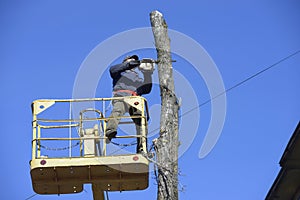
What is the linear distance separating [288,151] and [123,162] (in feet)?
15.0

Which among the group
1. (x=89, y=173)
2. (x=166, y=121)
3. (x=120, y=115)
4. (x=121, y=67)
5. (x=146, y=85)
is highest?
(x=121, y=67)

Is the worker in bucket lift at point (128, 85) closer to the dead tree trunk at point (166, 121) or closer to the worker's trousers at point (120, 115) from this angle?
the worker's trousers at point (120, 115)

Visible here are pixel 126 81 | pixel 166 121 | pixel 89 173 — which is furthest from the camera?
pixel 126 81

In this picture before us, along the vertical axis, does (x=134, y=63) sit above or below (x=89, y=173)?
above

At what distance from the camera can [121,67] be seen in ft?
40.0

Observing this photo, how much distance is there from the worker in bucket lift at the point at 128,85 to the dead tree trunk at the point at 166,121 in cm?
58

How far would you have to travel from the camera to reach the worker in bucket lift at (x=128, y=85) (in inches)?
468

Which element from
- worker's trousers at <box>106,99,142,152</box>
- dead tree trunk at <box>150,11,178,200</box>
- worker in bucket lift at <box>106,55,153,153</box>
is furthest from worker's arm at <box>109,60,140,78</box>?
dead tree trunk at <box>150,11,178,200</box>

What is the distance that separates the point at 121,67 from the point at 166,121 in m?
1.81

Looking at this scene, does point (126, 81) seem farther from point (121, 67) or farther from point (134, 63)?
point (134, 63)

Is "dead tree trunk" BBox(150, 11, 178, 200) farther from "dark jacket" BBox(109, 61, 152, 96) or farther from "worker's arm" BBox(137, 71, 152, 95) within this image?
"dark jacket" BBox(109, 61, 152, 96)

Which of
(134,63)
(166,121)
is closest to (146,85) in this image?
(134,63)

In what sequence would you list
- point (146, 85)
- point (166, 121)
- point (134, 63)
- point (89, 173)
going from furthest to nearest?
1. point (146, 85)
2. point (134, 63)
3. point (89, 173)
4. point (166, 121)

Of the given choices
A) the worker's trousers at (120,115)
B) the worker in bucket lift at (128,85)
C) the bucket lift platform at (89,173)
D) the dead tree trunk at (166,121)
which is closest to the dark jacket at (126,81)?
the worker in bucket lift at (128,85)
